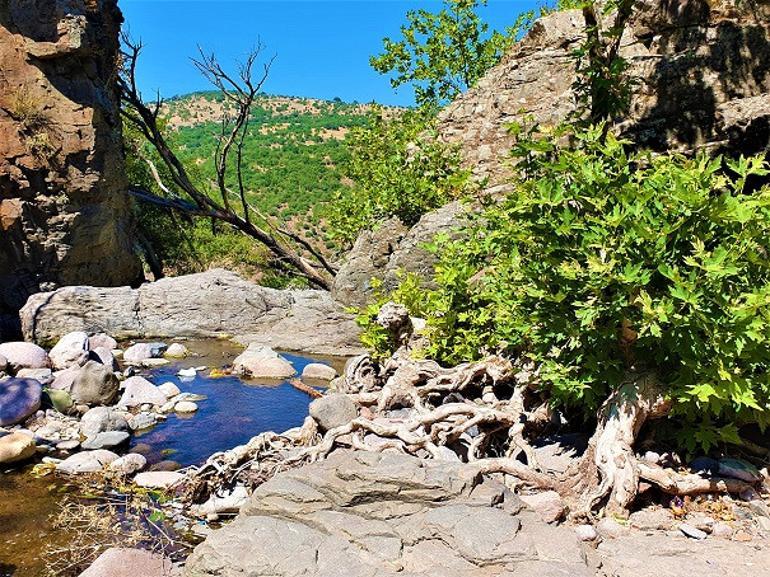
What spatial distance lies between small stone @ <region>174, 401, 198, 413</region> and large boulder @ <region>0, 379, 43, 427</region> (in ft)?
5.76

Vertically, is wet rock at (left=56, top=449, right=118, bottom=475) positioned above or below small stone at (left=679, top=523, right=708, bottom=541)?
below

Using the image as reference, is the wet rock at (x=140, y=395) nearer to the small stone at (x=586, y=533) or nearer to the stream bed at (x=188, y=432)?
the stream bed at (x=188, y=432)

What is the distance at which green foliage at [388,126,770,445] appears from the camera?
3898 mm

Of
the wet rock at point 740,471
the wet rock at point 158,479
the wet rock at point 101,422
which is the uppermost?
the wet rock at point 740,471

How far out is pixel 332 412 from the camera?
20.2ft

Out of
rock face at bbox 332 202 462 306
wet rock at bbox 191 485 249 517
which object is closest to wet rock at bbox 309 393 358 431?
wet rock at bbox 191 485 249 517

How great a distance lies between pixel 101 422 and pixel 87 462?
1104mm

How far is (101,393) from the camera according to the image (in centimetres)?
855

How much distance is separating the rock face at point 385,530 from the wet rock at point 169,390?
5614 mm

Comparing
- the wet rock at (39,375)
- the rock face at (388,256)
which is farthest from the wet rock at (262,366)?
the wet rock at (39,375)

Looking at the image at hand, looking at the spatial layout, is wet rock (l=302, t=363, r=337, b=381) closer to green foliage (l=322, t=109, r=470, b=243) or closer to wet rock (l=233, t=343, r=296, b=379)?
wet rock (l=233, t=343, r=296, b=379)

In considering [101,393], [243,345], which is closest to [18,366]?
[101,393]

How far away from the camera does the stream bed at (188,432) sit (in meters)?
4.98

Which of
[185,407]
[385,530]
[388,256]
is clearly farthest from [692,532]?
[388,256]
